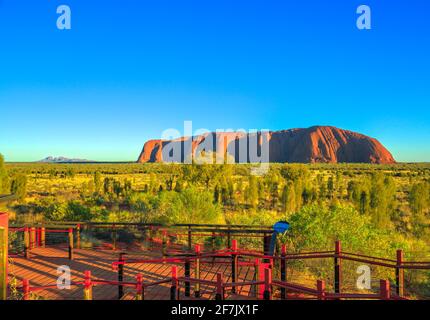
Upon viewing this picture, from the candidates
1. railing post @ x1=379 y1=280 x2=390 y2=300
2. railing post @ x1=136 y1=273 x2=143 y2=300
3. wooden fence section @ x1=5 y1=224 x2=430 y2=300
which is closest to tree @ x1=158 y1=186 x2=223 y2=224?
wooden fence section @ x1=5 y1=224 x2=430 y2=300

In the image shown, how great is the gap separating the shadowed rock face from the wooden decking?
116 meters

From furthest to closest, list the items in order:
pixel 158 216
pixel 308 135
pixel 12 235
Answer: pixel 308 135 → pixel 158 216 → pixel 12 235

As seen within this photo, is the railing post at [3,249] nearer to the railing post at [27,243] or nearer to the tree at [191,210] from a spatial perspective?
the railing post at [27,243]

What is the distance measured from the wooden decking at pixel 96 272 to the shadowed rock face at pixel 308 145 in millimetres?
116440

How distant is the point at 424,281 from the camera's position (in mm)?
10570

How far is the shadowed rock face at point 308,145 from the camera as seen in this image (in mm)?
138750

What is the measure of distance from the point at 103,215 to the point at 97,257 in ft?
18.2

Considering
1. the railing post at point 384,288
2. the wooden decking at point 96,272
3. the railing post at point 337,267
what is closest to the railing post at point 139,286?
the wooden decking at point 96,272

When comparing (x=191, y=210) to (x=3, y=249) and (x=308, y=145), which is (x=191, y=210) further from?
(x=308, y=145)

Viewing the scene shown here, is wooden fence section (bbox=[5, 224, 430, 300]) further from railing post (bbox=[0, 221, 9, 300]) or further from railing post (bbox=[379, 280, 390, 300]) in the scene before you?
railing post (bbox=[0, 221, 9, 300])

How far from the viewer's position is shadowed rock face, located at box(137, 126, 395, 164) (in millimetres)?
138750

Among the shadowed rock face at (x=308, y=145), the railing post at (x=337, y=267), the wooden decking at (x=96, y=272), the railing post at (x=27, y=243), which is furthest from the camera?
the shadowed rock face at (x=308, y=145)
